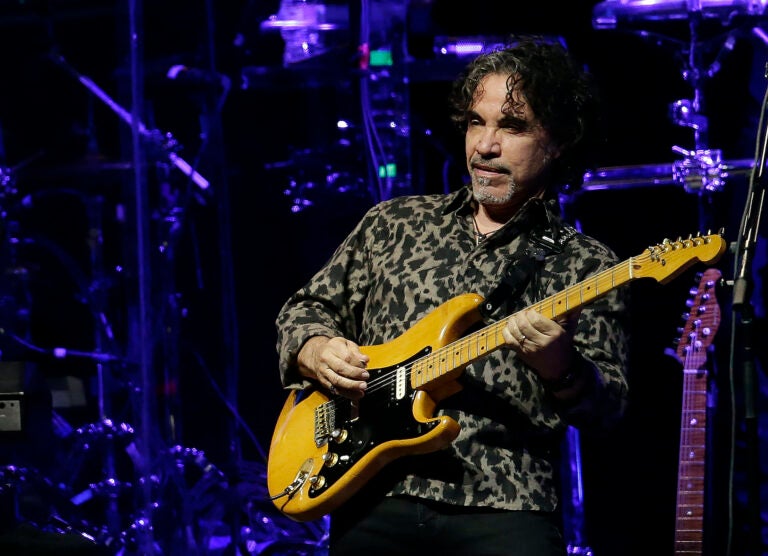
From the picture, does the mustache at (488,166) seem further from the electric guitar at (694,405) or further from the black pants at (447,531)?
the electric guitar at (694,405)

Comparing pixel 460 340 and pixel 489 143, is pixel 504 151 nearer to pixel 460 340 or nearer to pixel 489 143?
pixel 489 143

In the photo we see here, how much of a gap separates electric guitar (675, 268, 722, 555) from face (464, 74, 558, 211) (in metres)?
1.15

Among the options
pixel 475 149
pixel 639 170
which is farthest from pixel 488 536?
pixel 639 170

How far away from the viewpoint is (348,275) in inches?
126

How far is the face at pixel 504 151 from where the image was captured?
3.09 m

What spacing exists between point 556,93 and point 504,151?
0.25m

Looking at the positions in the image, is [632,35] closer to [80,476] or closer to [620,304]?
[620,304]

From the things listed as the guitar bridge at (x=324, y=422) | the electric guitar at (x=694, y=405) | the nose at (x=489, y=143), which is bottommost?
the electric guitar at (x=694, y=405)

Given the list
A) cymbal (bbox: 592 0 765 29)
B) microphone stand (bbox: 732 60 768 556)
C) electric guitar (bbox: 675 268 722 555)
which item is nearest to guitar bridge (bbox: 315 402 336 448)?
microphone stand (bbox: 732 60 768 556)

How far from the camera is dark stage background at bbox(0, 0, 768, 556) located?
14.8 ft

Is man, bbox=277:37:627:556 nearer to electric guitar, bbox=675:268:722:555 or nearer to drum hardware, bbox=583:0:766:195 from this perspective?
drum hardware, bbox=583:0:766:195

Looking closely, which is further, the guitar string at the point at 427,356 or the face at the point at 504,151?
the face at the point at 504,151

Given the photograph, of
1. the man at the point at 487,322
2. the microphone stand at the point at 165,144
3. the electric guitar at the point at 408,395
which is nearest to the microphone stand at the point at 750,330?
the electric guitar at the point at 408,395

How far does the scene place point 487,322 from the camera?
2.91m
